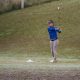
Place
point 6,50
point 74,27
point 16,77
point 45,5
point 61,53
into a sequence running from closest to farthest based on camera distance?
point 16,77, point 61,53, point 6,50, point 74,27, point 45,5

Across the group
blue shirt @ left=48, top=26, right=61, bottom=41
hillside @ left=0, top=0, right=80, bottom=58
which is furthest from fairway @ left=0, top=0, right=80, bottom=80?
blue shirt @ left=48, top=26, right=61, bottom=41

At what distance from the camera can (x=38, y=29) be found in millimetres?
32594

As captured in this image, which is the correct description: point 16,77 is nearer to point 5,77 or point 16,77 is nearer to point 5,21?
point 5,77

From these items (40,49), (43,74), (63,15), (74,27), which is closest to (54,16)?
(63,15)

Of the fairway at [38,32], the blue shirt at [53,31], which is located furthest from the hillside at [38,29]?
the blue shirt at [53,31]

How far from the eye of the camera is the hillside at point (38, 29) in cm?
2697

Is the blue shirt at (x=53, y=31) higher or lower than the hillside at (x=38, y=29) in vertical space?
higher

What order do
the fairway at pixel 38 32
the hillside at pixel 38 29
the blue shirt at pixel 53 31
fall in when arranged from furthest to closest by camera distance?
the hillside at pixel 38 29, the fairway at pixel 38 32, the blue shirt at pixel 53 31

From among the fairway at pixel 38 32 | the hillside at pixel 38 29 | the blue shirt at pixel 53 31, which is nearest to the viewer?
the blue shirt at pixel 53 31

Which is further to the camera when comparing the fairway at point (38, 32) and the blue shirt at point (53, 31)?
the fairway at point (38, 32)

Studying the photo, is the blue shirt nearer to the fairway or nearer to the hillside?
the fairway

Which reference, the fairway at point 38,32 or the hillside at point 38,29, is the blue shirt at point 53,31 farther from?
the hillside at point 38,29

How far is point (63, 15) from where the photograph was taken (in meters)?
35.2

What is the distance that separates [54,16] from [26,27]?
2.70 m
